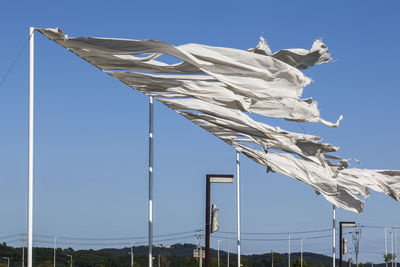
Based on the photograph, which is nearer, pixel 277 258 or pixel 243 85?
pixel 243 85

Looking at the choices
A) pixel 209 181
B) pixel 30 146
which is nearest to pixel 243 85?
pixel 30 146

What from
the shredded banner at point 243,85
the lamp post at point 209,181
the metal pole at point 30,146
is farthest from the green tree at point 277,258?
the metal pole at point 30,146

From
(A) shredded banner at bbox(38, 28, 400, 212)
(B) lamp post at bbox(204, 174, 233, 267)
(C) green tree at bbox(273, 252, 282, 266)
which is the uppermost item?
(A) shredded banner at bbox(38, 28, 400, 212)

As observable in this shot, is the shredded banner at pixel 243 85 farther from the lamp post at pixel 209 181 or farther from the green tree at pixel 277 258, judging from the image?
the green tree at pixel 277 258

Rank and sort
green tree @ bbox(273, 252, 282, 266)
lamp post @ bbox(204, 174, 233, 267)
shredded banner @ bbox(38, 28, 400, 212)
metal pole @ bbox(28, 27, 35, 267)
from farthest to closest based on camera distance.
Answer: green tree @ bbox(273, 252, 282, 266), lamp post @ bbox(204, 174, 233, 267), metal pole @ bbox(28, 27, 35, 267), shredded banner @ bbox(38, 28, 400, 212)

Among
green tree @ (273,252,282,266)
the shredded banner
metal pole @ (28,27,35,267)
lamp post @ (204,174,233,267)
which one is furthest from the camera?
green tree @ (273,252,282,266)

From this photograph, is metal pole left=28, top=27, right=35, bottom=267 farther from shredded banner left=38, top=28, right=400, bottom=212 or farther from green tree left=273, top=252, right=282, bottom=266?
green tree left=273, top=252, right=282, bottom=266

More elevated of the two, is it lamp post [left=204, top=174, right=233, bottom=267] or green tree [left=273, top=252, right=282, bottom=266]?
lamp post [left=204, top=174, right=233, bottom=267]

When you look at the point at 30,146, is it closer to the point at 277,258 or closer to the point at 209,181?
the point at 209,181

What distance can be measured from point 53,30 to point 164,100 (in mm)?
3463

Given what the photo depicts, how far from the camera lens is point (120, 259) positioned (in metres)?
116

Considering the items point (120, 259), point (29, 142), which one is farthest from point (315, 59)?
point (120, 259)

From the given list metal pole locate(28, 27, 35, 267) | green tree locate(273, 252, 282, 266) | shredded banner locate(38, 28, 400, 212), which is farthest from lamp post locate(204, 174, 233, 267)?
green tree locate(273, 252, 282, 266)

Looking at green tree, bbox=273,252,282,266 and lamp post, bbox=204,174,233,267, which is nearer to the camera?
lamp post, bbox=204,174,233,267
